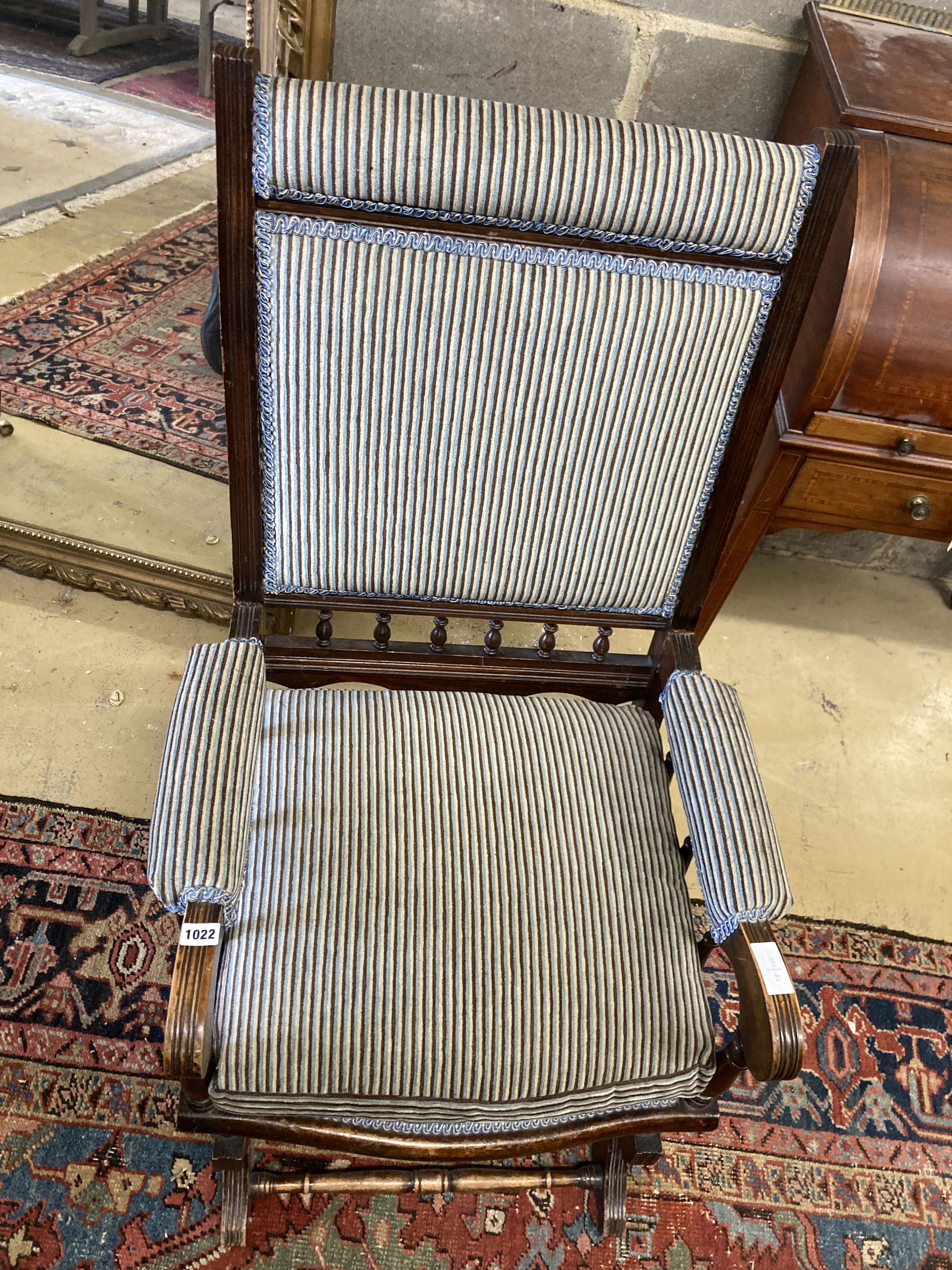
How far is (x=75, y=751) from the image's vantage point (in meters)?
1.72

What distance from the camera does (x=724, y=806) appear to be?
1.02 m

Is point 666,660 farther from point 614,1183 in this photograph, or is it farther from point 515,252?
point 614,1183

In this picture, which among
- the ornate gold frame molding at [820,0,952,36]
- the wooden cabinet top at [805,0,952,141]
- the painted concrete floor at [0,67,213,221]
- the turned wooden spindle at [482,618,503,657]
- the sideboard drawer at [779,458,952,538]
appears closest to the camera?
the turned wooden spindle at [482,618,503,657]

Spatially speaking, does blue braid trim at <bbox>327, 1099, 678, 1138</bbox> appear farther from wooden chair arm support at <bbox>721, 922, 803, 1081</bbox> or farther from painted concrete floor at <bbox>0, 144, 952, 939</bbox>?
painted concrete floor at <bbox>0, 144, 952, 939</bbox>

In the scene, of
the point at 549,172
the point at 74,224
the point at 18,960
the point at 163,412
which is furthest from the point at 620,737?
the point at 74,224

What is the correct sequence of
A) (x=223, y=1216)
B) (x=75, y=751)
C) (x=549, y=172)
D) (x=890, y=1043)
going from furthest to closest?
(x=75, y=751)
(x=890, y=1043)
(x=223, y=1216)
(x=549, y=172)

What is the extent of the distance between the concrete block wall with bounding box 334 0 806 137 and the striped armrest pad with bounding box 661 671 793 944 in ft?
3.40

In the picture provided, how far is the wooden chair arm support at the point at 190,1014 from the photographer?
815 mm

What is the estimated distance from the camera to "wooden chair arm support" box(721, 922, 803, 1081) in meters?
0.88

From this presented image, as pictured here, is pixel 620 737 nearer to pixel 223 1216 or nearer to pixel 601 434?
pixel 601 434

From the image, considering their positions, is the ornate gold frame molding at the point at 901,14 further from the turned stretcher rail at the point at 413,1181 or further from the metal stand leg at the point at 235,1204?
the metal stand leg at the point at 235,1204

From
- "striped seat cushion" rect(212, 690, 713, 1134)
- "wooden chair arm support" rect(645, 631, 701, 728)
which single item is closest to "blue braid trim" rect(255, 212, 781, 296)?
"wooden chair arm support" rect(645, 631, 701, 728)

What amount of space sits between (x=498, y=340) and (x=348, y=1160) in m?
1.20

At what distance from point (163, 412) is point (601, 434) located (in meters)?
1.28
